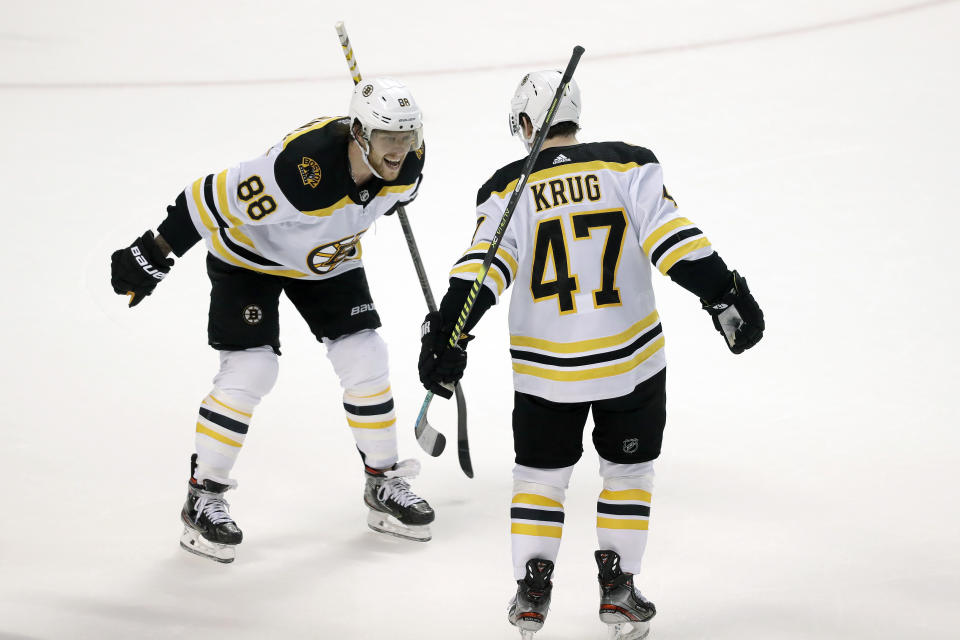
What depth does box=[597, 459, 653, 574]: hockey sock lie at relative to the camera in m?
2.37

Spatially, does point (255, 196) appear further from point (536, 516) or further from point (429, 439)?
point (536, 516)

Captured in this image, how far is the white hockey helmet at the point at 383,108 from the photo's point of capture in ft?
8.70

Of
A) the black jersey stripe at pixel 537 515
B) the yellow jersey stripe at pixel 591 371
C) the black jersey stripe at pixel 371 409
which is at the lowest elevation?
the black jersey stripe at pixel 537 515

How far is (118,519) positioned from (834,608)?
6.29 ft

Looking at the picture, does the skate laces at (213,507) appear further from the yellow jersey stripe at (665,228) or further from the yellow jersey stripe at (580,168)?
the yellow jersey stripe at (665,228)

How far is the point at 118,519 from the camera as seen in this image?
10.2 ft

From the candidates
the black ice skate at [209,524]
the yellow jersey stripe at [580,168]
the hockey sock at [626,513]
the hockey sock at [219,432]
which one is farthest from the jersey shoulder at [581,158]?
the black ice skate at [209,524]

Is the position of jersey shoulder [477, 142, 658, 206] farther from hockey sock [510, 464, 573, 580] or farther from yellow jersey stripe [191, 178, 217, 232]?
yellow jersey stripe [191, 178, 217, 232]

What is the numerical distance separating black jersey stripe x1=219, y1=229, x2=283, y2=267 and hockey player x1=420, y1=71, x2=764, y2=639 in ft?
2.63

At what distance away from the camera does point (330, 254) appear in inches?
116

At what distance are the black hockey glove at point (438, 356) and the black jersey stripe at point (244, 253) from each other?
0.82m

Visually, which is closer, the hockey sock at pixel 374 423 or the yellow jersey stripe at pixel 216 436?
the yellow jersey stripe at pixel 216 436

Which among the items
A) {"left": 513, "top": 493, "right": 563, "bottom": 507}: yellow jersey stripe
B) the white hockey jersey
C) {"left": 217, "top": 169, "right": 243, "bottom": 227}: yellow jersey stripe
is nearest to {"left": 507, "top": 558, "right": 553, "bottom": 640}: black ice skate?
{"left": 513, "top": 493, "right": 563, "bottom": 507}: yellow jersey stripe

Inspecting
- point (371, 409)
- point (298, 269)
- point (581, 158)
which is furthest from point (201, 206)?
point (581, 158)
